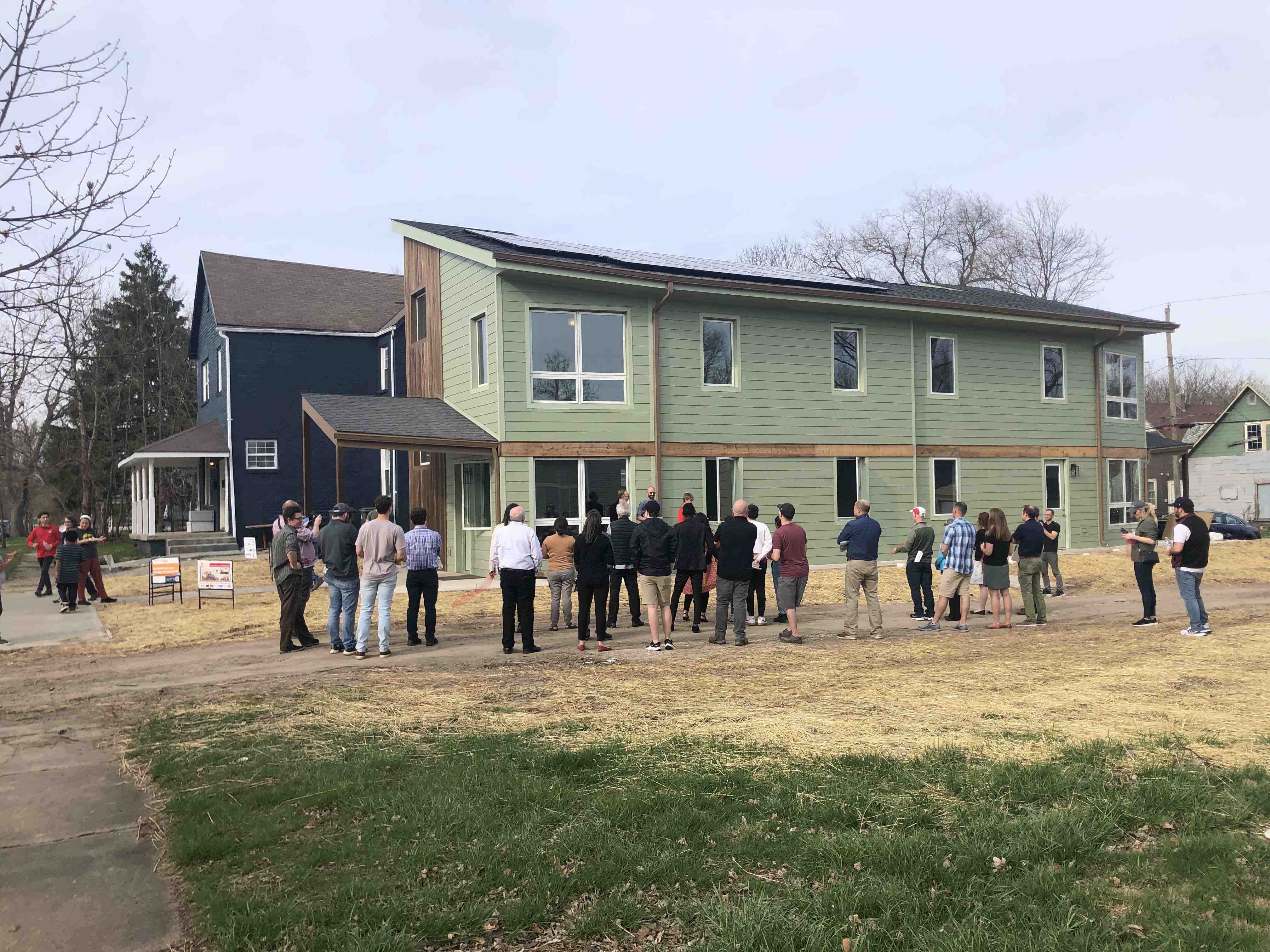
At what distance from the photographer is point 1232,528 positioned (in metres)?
39.1

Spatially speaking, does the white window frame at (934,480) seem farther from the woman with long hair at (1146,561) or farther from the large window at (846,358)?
the woman with long hair at (1146,561)

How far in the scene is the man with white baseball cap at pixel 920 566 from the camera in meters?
13.6

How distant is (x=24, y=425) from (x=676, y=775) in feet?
141

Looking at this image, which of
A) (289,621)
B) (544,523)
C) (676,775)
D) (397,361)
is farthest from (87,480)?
(676,775)

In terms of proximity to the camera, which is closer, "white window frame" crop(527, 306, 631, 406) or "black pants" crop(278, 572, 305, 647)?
"black pants" crop(278, 572, 305, 647)

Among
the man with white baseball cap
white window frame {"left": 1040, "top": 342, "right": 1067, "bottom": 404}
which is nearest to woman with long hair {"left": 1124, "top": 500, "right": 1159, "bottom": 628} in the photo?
the man with white baseball cap

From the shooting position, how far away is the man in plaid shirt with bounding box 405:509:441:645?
12305mm

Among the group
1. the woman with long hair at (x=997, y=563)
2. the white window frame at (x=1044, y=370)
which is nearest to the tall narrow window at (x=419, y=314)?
the woman with long hair at (x=997, y=563)

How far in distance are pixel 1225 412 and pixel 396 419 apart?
5011cm

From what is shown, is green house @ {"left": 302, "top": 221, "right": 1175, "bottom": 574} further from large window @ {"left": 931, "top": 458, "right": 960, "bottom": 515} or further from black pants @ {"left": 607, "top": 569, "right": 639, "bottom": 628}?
black pants @ {"left": 607, "top": 569, "right": 639, "bottom": 628}

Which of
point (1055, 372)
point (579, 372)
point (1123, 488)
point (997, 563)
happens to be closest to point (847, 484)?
point (579, 372)

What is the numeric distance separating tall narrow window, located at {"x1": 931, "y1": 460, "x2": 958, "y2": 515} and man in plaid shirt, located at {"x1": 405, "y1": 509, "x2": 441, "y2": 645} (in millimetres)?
14827

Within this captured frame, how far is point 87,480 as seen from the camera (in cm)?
4212

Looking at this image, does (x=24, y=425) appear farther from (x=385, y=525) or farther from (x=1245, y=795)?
(x=1245, y=795)
